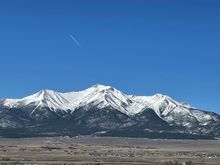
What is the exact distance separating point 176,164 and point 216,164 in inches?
500

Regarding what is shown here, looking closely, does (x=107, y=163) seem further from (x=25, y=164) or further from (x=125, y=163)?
(x=25, y=164)

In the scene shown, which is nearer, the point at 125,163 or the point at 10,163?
the point at 10,163

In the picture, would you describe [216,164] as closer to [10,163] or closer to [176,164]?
[176,164]

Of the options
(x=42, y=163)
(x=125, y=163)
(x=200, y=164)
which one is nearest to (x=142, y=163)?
(x=125, y=163)

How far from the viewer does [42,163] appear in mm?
162125

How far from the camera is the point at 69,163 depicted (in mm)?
164750

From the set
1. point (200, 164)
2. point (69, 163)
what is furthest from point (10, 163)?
point (200, 164)

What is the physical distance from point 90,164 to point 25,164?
51.3 feet

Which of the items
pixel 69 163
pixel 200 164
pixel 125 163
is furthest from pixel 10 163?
pixel 200 164

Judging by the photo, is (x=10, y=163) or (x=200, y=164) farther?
(x=200, y=164)

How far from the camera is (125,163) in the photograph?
6693 inches

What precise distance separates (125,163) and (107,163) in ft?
17.2

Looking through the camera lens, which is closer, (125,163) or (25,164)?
(25,164)

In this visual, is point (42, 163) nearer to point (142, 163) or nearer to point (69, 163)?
point (69, 163)
